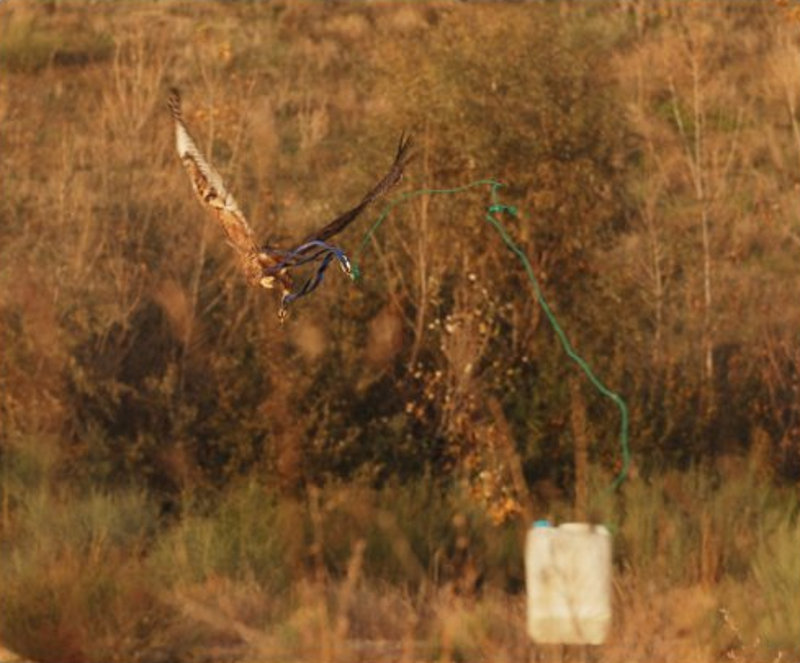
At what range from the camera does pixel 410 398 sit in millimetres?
10430

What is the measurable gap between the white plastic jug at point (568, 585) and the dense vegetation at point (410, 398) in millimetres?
1184

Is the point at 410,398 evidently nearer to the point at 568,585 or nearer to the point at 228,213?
the point at 568,585

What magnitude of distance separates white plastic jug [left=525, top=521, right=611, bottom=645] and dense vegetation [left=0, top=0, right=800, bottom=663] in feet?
3.89

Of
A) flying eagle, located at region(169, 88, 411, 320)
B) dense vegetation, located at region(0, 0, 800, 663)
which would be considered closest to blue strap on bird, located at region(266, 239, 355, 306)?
flying eagle, located at region(169, 88, 411, 320)

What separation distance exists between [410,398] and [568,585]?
524cm

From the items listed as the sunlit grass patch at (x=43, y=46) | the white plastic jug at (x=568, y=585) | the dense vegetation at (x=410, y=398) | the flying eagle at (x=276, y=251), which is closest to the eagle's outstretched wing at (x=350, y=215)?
the flying eagle at (x=276, y=251)

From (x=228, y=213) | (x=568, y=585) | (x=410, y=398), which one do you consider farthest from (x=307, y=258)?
(x=410, y=398)

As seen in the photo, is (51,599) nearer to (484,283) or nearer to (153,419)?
(153,419)

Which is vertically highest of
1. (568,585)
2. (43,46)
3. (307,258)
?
(43,46)

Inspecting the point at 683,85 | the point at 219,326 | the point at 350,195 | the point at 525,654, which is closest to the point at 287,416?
the point at 219,326

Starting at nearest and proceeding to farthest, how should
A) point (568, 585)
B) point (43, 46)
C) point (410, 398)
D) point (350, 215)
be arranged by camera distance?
point (350, 215), point (568, 585), point (410, 398), point (43, 46)

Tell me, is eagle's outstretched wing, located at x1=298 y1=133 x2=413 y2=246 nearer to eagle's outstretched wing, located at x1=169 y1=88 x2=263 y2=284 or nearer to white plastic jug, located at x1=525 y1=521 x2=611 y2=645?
eagle's outstretched wing, located at x1=169 y1=88 x2=263 y2=284

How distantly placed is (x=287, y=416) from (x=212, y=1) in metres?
18.3

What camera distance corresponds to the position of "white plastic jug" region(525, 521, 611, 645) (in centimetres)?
521
